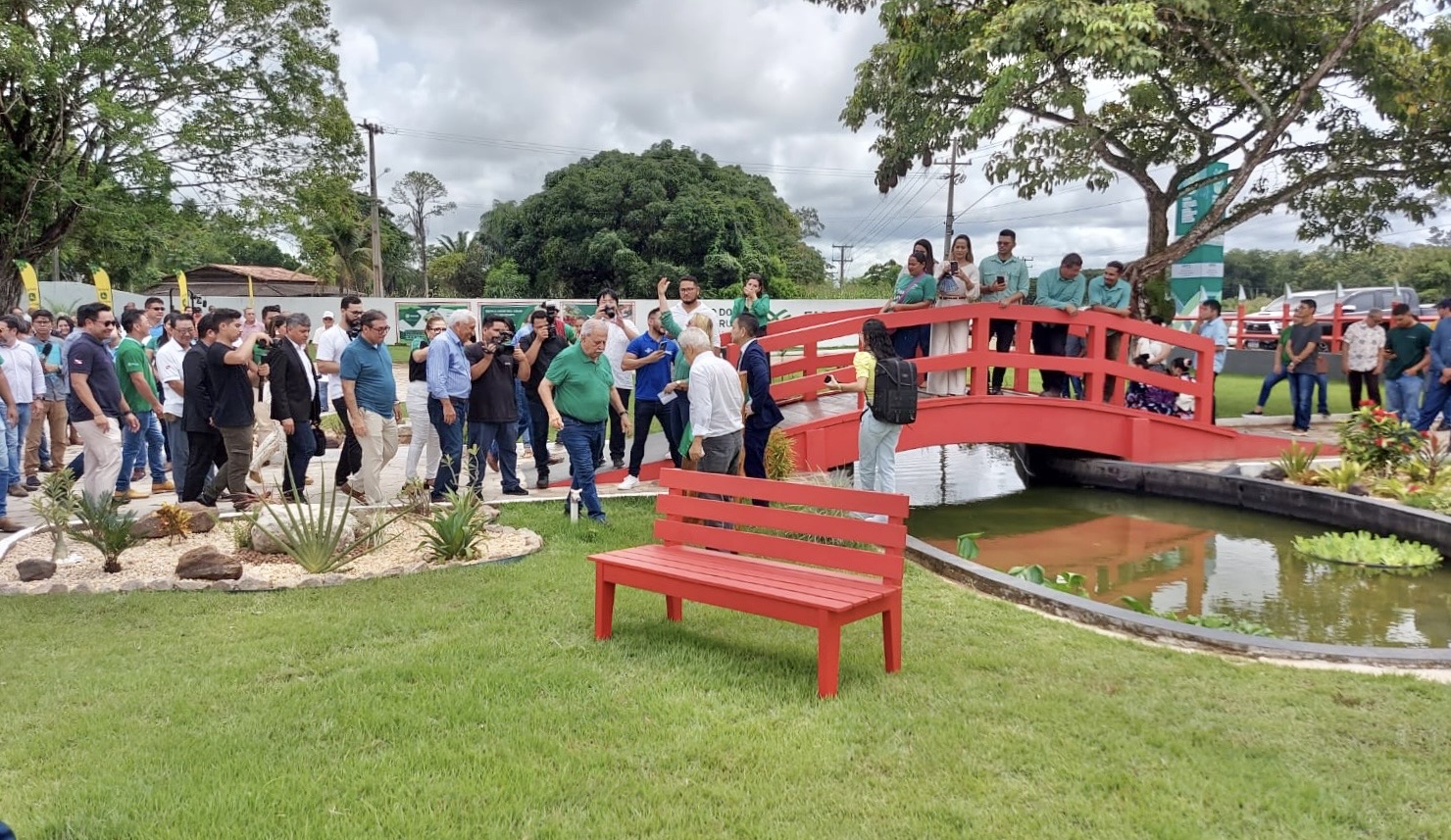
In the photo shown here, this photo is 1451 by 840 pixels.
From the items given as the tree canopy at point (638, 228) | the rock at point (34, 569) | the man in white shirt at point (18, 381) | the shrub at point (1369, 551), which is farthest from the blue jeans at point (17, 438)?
the tree canopy at point (638, 228)

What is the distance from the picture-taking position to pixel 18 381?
865 centimetres

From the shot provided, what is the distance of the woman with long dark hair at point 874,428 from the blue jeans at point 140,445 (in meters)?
6.47

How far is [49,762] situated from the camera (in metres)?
3.40

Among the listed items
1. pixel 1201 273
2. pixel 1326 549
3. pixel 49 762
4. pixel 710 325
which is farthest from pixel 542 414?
pixel 1201 273

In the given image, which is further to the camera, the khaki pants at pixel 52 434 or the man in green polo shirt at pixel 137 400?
the khaki pants at pixel 52 434

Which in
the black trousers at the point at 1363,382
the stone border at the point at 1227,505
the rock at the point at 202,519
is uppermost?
the black trousers at the point at 1363,382

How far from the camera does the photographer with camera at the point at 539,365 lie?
8.90 m

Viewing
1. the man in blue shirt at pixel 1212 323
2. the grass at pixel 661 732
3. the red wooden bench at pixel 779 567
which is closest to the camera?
the grass at pixel 661 732

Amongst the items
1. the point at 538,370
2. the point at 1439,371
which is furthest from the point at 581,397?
the point at 1439,371

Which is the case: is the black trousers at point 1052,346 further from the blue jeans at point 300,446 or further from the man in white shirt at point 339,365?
the blue jeans at point 300,446

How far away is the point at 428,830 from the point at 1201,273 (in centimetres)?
1680

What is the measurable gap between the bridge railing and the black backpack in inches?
101

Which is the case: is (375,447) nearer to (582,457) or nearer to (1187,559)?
(582,457)

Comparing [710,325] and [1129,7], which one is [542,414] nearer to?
[710,325]
